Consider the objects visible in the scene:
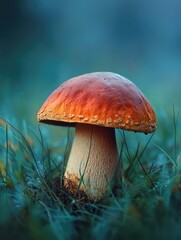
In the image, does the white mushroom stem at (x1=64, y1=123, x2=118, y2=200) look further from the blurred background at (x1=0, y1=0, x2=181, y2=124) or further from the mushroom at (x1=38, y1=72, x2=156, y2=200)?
the blurred background at (x1=0, y1=0, x2=181, y2=124)

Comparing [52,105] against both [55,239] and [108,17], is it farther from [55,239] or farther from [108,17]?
[108,17]

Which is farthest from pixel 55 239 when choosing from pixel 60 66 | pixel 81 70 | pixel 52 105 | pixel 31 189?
pixel 81 70

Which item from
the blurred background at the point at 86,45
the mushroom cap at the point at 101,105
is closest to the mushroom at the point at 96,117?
the mushroom cap at the point at 101,105

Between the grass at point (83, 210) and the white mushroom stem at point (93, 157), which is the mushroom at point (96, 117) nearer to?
the white mushroom stem at point (93, 157)

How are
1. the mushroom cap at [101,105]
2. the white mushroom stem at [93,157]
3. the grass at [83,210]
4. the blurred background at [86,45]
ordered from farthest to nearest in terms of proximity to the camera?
the blurred background at [86,45], the white mushroom stem at [93,157], the mushroom cap at [101,105], the grass at [83,210]

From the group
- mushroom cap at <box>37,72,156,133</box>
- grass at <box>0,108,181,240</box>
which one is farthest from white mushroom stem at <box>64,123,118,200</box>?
mushroom cap at <box>37,72,156,133</box>

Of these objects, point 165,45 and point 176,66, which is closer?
point 176,66
